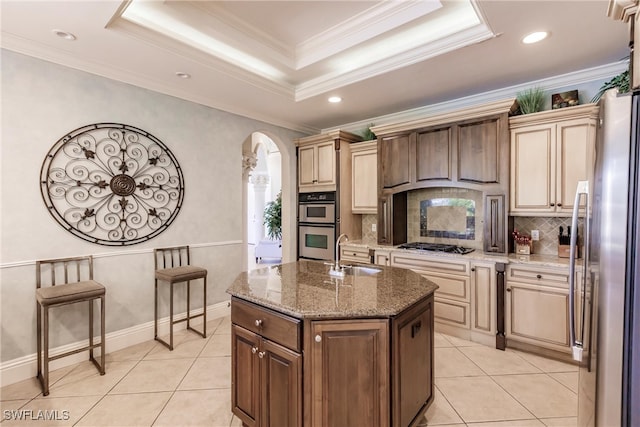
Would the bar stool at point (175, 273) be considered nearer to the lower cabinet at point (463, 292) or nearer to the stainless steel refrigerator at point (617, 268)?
the lower cabinet at point (463, 292)

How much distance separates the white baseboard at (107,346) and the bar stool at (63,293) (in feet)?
0.25

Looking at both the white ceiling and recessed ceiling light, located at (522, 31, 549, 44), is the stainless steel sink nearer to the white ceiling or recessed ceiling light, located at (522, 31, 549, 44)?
the white ceiling

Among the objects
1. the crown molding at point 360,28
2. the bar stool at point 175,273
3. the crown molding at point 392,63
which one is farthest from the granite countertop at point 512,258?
the bar stool at point 175,273

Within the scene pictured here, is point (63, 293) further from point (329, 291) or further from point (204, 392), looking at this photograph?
point (329, 291)

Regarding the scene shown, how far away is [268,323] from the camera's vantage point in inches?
65.0

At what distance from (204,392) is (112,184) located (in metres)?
2.15

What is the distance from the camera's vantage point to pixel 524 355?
292 cm

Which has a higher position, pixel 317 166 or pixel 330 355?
pixel 317 166

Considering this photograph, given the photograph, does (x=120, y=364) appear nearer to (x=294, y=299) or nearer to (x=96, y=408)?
(x=96, y=408)

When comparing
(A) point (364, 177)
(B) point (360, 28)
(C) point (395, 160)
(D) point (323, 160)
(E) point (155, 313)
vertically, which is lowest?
(E) point (155, 313)

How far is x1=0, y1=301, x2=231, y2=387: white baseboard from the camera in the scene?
247 centimetres

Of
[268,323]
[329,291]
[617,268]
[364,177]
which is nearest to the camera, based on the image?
[617,268]

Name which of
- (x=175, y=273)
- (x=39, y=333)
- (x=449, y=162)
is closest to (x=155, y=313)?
(x=175, y=273)

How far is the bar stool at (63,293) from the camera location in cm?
232
